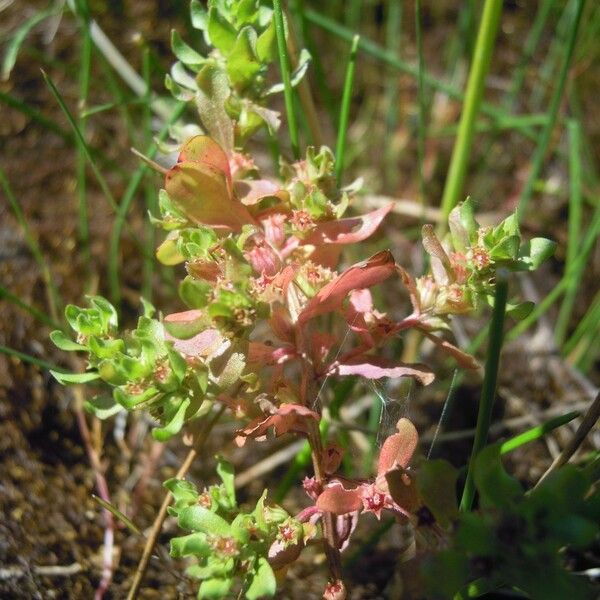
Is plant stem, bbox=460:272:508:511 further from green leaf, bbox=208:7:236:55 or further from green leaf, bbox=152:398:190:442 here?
green leaf, bbox=208:7:236:55

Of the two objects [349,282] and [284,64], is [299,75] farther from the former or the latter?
[349,282]

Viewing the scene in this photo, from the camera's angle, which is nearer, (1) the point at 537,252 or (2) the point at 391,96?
(1) the point at 537,252

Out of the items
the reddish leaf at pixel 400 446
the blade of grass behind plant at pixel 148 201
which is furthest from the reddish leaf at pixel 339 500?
the blade of grass behind plant at pixel 148 201

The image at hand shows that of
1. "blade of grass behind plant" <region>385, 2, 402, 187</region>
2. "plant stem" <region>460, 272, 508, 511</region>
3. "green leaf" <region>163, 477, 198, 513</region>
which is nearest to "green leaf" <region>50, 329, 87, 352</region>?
"green leaf" <region>163, 477, 198, 513</region>

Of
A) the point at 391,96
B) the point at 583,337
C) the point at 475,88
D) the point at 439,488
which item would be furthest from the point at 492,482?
the point at 391,96

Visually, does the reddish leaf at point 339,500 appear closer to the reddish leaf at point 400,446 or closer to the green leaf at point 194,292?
the reddish leaf at point 400,446

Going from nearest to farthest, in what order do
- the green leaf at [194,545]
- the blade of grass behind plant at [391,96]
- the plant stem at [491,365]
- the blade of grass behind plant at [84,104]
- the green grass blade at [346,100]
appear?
the plant stem at [491,365], the green leaf at [194,545], the green grass blade at [346,100], the blade of grass behind plant at [84,104], the blade of grass behind plant at [391,96]
